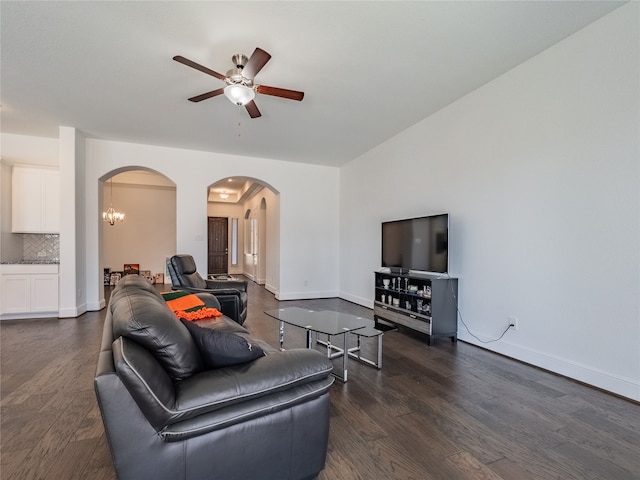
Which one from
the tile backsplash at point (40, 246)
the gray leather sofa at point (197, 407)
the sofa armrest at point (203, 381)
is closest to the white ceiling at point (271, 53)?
the tile backsplash at point (40, 246)

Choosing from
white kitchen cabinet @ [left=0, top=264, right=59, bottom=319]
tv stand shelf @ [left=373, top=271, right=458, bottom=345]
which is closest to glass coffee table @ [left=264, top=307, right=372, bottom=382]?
tv stand shelf @ [left=373, top=271, right=458, bottom=345]

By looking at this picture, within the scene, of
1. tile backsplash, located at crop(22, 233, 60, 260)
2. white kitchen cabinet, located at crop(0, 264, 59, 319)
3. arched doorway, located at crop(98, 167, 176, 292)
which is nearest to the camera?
white kitchen cabinet, located at crop(0, 264, 59, 319)

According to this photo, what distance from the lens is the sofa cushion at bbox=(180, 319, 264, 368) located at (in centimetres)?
149

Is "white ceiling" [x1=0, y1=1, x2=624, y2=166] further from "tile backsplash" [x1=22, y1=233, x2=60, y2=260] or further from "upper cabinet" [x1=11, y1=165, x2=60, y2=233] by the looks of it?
"tile backsplash" [x1=22, y1=233, x2=60, y2=260]

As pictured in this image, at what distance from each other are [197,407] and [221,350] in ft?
1.02

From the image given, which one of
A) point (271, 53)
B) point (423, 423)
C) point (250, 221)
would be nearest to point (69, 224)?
point (271, 53)

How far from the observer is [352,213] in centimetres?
626

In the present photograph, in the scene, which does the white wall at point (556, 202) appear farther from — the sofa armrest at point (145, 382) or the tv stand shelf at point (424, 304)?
the sofa armrest at point (145, 382)

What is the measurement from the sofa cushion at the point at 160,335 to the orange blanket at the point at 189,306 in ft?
4.70

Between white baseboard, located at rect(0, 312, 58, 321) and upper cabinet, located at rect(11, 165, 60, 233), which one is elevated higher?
upper cabinet, located at rect(11, 165, 60, 233)

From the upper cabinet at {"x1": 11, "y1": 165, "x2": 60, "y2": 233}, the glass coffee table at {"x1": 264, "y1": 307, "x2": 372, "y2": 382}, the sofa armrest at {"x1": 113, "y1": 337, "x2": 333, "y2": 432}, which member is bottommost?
the glass coffee table at {"x1": 264, "y1": 307, "x2": 372, "y2": 382}

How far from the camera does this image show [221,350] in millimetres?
1492

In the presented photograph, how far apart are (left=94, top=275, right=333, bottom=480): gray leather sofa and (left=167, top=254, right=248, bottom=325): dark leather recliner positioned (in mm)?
2302

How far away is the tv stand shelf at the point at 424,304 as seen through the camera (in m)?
3.59
